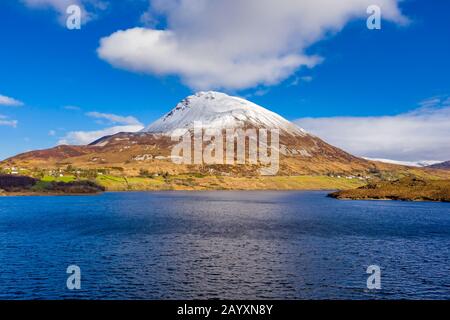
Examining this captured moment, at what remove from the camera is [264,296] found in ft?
135

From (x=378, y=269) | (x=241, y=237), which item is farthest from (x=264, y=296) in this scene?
(x=241, y=237)

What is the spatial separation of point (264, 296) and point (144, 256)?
25090 mm

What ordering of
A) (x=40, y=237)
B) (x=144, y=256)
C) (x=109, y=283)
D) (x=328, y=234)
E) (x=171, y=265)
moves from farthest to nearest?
(x=328, y=234), (x=40, y=237), (x=144, y=256), (x=171, y=265), (x=109, y=283)

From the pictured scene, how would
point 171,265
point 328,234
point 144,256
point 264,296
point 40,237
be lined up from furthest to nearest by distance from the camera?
point 328,234 < point 40,237 < point 144,256 < point 171,265 < point 264,296

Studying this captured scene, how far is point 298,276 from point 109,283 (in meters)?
22.8

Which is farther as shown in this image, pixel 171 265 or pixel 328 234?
pixel 328 234
